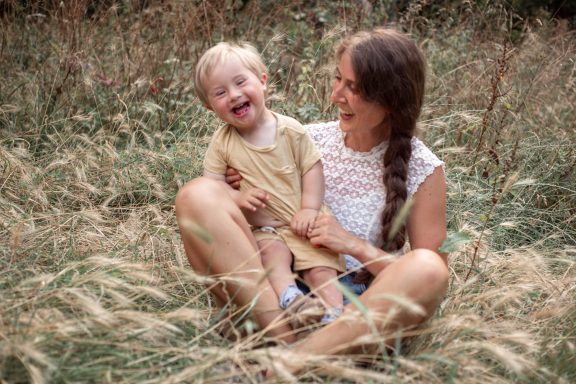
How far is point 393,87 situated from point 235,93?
1.74 ft

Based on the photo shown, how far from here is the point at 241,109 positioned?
2.48 meters

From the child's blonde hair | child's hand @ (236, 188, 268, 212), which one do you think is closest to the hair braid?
child's hand @ (236, 188, 268, 212)

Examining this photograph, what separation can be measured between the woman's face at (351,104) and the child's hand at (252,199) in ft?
1.31

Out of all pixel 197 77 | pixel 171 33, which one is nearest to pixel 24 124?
pixel 171 33

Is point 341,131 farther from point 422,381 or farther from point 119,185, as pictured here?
point 119,185

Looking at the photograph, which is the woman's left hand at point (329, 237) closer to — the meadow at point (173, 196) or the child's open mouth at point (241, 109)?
the meadow at point (173, 196)

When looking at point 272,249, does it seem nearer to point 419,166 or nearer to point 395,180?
point 395,180

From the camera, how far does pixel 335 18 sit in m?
5.49

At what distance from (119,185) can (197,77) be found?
4.27 ft

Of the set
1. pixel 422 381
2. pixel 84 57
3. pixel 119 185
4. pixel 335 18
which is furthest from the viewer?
pixel 335 18

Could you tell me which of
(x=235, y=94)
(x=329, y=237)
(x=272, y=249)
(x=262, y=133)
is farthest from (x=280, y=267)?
(x=235, y=94)

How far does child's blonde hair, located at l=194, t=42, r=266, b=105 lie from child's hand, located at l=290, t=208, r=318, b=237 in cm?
51

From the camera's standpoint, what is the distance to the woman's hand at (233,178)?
254 cm

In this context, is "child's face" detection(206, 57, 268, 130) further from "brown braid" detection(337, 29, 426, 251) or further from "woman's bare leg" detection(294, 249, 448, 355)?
"woman's bare leg" detection(294, 249, 448, 355)
